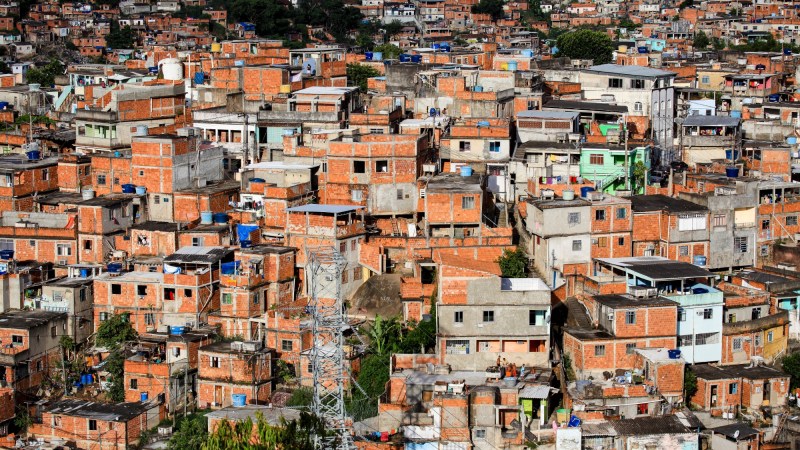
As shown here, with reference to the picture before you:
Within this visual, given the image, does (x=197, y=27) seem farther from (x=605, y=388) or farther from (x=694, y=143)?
(x=605, y=388)

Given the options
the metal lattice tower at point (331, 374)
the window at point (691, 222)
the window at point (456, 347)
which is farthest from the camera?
the window at point (691, 222)

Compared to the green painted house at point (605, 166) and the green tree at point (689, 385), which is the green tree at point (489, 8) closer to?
the green painted house at point (605, 166)

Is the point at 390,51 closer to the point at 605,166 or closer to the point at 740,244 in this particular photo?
the point at 605,166

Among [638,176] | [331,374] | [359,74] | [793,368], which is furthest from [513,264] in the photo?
[359,74]

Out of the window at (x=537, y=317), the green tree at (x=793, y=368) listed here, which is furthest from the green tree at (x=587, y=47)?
the window at (x=537, y=317)

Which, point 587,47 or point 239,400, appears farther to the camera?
point 587,47

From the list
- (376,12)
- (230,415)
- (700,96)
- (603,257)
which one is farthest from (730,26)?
(230,415)

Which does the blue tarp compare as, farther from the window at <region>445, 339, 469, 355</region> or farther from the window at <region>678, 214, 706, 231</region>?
the window at <region>678, 214, 706, 231</region>

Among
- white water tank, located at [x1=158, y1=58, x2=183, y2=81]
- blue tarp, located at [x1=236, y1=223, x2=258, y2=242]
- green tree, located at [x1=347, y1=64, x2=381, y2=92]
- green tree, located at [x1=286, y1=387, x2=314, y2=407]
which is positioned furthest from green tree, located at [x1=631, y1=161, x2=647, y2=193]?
white water tank, located at [x1=158, y1=58, x2=183, y2=81]

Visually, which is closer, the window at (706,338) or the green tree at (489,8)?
the window at (706,338)
